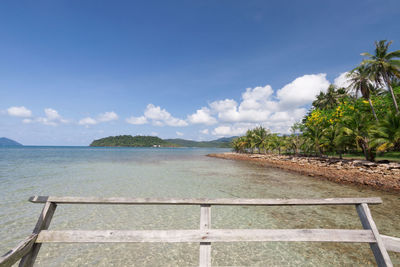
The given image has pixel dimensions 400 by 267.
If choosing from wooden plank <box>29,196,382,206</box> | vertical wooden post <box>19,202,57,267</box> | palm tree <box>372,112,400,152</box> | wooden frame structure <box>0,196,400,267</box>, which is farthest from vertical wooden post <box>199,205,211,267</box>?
palm tree <box>372,112,400,152</box>

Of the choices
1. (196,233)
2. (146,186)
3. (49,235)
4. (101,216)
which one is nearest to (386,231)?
(196,233)

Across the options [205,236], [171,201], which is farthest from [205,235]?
[171,201]

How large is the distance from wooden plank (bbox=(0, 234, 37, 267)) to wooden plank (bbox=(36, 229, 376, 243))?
120 millimetres

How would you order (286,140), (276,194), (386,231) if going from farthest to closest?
(286,140), (276,194), (386,231)

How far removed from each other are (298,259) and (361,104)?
35671 mm

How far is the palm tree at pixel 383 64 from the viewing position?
76.7 ft

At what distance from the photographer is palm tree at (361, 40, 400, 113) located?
76.7ft

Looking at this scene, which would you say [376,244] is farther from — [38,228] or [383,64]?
[383,64]

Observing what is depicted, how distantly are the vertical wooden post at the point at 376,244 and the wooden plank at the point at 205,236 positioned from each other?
0.19ft

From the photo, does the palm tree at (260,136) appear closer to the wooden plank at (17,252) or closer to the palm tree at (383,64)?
the palm tree at (383,64)

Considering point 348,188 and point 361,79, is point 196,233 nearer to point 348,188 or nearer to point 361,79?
point 348,188

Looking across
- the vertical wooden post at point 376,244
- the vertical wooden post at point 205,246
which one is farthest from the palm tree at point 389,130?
the vertical wooden post at point 205,246

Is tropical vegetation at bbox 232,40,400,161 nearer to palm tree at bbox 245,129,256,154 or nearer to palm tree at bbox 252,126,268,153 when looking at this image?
palm tree at bbox 252,126,268,153

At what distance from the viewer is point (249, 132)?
64.5m
